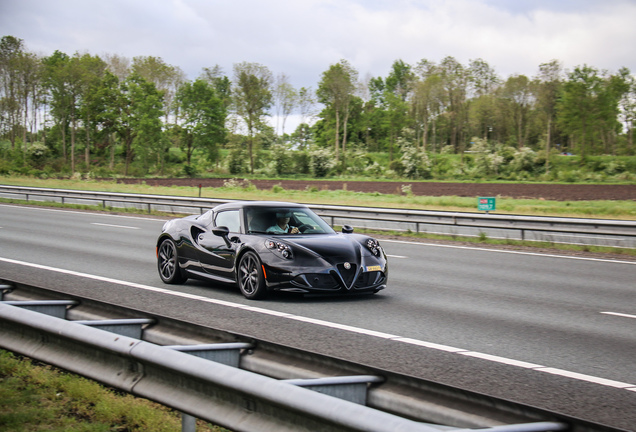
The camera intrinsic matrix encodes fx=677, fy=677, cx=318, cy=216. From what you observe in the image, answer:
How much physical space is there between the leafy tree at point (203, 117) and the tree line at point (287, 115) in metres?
0.15

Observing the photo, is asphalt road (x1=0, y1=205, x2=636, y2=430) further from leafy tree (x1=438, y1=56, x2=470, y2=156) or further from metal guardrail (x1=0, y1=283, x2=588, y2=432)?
leafy tree (x1=438, y1=56, x2=470, y2=156)

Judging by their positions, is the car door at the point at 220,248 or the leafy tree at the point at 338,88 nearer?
the car door at the point at 220,248

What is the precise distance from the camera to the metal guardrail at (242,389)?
108 inches

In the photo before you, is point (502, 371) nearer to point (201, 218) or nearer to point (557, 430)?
point (557, 430)

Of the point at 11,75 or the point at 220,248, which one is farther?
the point at 11,75

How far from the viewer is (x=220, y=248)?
9.51 metres

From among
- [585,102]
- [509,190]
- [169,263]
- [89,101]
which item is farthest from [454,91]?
[169,263]

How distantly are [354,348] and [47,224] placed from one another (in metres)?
17.9

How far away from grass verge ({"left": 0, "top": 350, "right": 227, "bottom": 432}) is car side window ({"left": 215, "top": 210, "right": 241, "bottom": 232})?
4536 mm

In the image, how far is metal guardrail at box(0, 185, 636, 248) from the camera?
55.8ft

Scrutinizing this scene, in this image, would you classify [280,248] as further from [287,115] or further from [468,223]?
[287,115]

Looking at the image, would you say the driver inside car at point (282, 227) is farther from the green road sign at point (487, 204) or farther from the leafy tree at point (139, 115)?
the leafy tree at point (139, 115)

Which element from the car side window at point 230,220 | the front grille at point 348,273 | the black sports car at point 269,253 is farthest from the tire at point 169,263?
the front grille at point 348,273

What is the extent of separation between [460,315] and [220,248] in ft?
11.2
